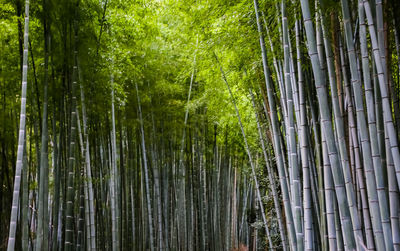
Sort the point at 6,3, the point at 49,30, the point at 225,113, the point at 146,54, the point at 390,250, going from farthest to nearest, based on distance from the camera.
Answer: the point at 225,113 < the point at 146,54 < the point at 6,3 < the point at 49,30 < the point at 390,250

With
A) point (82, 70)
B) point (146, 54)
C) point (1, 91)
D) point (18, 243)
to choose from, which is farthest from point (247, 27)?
point (18, 243)

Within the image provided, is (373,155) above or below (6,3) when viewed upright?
below

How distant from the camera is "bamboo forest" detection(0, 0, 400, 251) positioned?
2191 mm

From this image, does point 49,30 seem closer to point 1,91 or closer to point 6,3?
point 6,3

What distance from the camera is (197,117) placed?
287 inches

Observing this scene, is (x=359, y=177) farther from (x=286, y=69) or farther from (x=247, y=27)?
(x=247, y=27)

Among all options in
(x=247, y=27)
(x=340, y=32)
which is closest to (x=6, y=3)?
(x=247, y=27)

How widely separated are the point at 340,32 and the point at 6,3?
356cm

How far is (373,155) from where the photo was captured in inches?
81.5

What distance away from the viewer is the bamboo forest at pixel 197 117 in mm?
2191

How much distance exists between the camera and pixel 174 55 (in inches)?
259

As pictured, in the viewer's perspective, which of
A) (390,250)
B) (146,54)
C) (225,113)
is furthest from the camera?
(225,113)

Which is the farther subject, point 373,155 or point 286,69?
point 286,69

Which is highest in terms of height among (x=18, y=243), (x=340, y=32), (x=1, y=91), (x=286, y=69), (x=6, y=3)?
(x=6, y=3)
